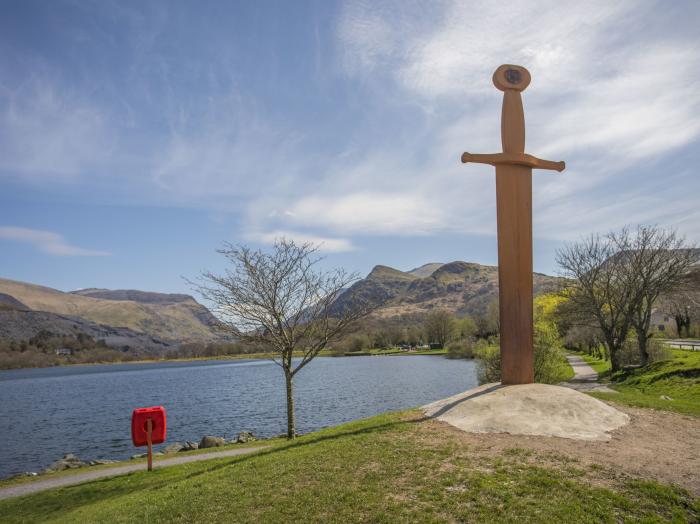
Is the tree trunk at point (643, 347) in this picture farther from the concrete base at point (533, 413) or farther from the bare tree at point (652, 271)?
the concrete base at point (533, 413)

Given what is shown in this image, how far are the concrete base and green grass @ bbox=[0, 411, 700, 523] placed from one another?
3.58ft

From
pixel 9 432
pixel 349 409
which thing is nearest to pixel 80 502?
pixel 349 409

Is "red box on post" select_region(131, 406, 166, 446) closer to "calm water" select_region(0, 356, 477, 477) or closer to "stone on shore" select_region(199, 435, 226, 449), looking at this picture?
"stone on shore" select_region(199, 435, 226, 449)

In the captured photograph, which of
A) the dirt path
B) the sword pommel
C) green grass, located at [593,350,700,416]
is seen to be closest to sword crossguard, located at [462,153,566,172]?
the sword pommel

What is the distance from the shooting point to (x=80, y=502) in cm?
1126

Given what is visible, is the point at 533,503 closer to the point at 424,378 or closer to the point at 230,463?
the point at 230,463

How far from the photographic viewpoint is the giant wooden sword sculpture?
514 inches

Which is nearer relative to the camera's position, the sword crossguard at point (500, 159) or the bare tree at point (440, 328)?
the sword crossguard at point (500, 159)

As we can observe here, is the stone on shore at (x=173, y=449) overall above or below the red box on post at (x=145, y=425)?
below

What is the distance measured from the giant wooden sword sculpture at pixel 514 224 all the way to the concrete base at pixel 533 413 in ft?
3.17

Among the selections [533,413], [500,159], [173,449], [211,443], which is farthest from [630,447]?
[173,449]

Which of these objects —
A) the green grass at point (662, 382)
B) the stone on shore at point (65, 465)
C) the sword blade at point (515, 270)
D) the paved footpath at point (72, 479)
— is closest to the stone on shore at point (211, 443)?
the paved footpath at point (72, 479)

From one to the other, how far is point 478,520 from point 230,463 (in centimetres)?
738

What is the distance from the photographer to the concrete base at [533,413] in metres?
10.0
